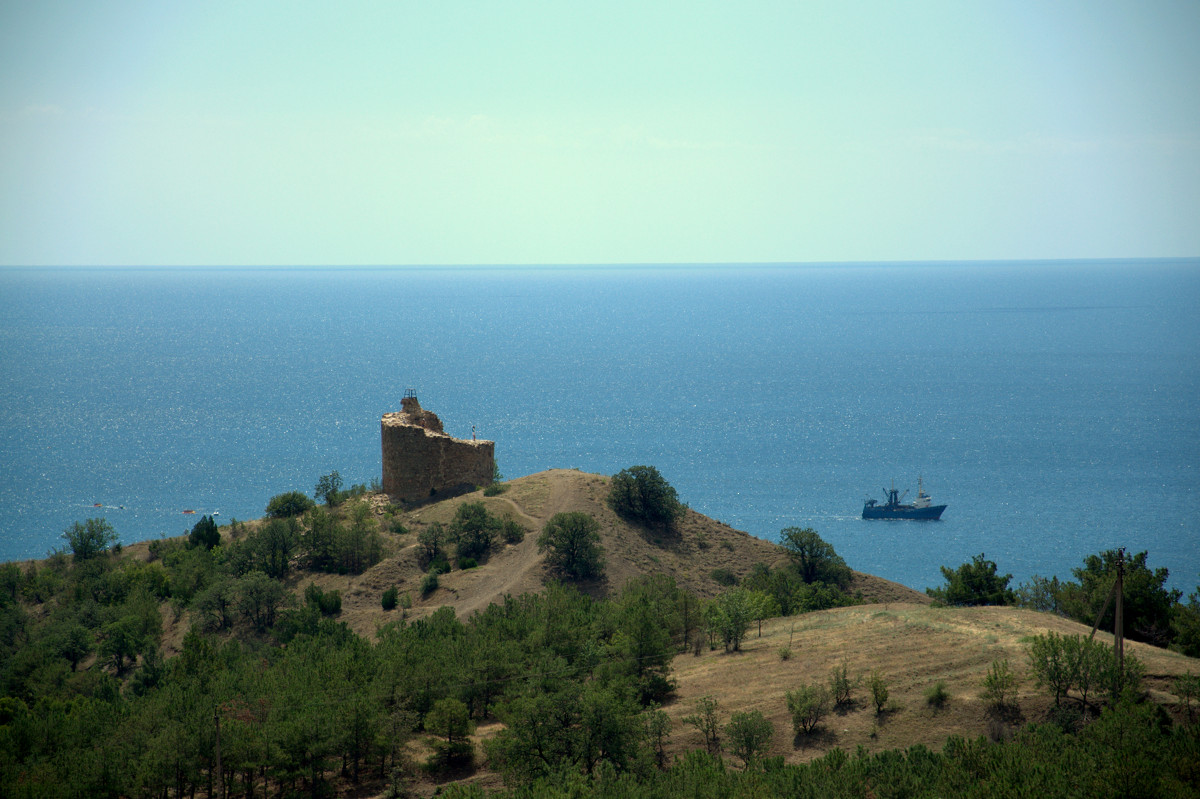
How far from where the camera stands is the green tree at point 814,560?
4288cm

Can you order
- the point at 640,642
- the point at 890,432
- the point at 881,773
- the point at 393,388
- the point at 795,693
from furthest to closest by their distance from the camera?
the point at 393,388, the point at 890,432, the point at 640,642, the point at 795,693, the point at 881,773

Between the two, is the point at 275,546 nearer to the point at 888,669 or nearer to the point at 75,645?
the point at 75,645

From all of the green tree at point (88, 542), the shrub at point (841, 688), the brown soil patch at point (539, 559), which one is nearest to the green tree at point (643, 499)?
the brown soil patch at point (539, 559)

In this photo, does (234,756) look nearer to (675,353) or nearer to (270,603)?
(270,603)

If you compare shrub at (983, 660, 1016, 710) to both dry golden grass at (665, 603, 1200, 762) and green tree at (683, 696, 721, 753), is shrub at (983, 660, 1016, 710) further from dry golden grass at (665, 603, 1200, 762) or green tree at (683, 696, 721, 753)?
green tree at (683, 696, 721, 753)

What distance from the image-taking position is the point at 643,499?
45.8 meters

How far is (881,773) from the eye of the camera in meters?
19.2

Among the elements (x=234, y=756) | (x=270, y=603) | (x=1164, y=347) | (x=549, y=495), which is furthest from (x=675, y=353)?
(x=234, y=756)

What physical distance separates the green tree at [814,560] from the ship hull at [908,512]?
3814cm

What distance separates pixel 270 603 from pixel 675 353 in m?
156

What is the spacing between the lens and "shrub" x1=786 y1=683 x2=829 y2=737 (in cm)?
2381

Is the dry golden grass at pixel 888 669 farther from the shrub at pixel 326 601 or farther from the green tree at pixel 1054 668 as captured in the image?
the shrub at pixel 326 601

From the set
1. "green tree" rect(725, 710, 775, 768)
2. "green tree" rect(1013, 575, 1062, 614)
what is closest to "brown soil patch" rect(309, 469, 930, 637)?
"green tree" rect(1013, 575, 1062, 614)

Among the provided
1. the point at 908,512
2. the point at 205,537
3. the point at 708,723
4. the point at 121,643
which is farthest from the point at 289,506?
the point at 908,512
